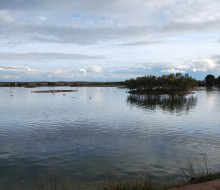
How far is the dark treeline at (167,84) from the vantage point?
151 m

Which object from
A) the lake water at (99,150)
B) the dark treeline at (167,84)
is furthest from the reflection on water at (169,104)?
the dark treeline at (167,84)

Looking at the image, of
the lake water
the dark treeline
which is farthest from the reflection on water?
the dark treeline

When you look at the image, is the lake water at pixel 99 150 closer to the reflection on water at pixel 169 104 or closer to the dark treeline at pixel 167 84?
the reflection on water at pixel 169 104

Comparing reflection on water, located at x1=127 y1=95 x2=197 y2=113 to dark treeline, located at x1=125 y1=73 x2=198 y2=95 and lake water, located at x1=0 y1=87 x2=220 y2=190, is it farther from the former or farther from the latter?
dark treeline, located at x1=125 y1=73 x2=198 y2=95

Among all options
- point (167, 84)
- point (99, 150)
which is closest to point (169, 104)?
point (99, 150)

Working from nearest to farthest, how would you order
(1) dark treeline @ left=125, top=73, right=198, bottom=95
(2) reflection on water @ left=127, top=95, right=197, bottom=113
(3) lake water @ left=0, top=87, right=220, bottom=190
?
(3) lake water @ left=0, top=87, right=220, bottom=190
(2) reflection on water @ left=127, top=95, right=197, bottom=113
(1) dark treeline @ left=125, top=73, right=198, bottom=95

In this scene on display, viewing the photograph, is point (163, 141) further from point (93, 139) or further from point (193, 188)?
point (193, 188)

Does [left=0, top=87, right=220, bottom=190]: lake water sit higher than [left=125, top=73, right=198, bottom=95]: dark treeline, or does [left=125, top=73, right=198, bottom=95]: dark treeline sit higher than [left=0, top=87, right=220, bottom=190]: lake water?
[left=125, top=73, right=198, bottom=95]: dark treeline

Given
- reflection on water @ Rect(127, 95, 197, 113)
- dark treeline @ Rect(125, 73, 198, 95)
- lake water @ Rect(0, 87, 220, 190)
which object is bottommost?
lake water @ Rect(0, 87, 220, 190)

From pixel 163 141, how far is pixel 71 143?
9.16 metres

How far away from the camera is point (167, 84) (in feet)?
509

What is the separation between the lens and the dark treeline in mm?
151125

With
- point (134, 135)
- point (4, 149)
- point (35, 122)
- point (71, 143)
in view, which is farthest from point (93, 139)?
point (35, 122)

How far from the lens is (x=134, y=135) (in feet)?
119
